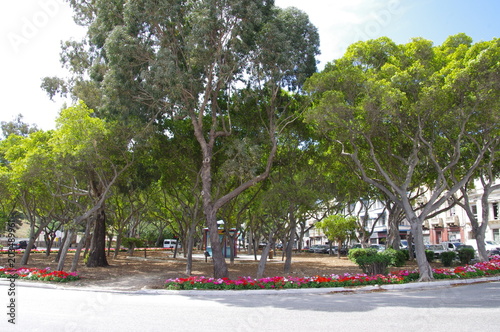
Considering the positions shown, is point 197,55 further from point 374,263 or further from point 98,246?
point 98,246

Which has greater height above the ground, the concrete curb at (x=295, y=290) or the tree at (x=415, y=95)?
the tree at (x=415, y=95)

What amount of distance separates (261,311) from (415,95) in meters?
11.3

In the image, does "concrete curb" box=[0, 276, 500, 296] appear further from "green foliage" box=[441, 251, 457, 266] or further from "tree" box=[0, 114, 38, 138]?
"tree" box=[0, 114, 38, 138]

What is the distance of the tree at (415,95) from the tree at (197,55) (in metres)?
2.04

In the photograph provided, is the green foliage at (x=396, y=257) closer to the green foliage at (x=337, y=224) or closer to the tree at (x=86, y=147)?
the green foliage at (x=337, y=224)

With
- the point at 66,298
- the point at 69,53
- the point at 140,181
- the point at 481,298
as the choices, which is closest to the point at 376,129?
the point at 481,298

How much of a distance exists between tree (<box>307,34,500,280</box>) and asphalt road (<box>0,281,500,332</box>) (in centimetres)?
475

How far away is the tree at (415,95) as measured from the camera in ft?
48.3

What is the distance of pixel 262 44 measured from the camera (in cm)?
1560

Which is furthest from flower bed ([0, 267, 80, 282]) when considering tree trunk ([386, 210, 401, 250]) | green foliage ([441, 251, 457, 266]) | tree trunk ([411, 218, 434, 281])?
tree trunk ([386, 210, 401, 250])

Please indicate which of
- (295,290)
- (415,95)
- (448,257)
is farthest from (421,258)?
(448,257)

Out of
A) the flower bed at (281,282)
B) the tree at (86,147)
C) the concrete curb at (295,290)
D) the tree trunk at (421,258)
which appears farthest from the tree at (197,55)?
the tree trunk at (421,258)

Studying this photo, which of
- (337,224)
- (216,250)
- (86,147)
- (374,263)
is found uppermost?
(86,147)

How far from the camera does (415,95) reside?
1598 cm
